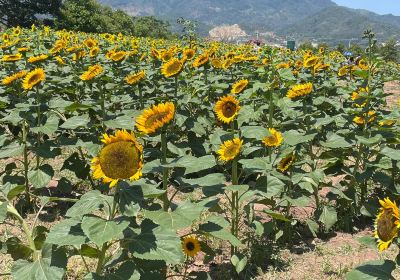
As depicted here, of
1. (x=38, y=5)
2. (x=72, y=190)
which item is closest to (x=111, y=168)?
(x=72, y=190)

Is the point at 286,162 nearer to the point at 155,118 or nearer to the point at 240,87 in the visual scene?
the point at 240,87

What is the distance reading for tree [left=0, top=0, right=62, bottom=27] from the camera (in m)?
36.8

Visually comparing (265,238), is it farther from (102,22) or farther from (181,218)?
(102,22)

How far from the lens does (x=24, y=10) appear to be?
3806 cm

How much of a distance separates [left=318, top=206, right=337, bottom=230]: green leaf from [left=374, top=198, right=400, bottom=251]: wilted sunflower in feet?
6.16

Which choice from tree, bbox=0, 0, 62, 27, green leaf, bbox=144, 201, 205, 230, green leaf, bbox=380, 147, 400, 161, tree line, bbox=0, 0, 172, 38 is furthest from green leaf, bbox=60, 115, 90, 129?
tree, bbox=0, 0, 62, 27

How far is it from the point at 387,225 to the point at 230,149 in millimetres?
1360

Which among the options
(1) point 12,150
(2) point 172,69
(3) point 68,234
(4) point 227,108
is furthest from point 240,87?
(3) point 68,234

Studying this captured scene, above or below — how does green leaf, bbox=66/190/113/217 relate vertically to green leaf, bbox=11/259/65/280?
above

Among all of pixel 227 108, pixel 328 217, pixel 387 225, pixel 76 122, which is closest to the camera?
pixel 387 225

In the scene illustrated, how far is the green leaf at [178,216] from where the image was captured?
2.39 metres

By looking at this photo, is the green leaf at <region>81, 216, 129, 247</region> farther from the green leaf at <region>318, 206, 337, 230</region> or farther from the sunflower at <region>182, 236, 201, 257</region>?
the green leaf at <region>318, 206, 337, 230</region>

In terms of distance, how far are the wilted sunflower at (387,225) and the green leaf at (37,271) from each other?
152 centimetres

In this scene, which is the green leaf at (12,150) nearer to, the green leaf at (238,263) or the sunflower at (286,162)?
the green leaf at (238,263)
